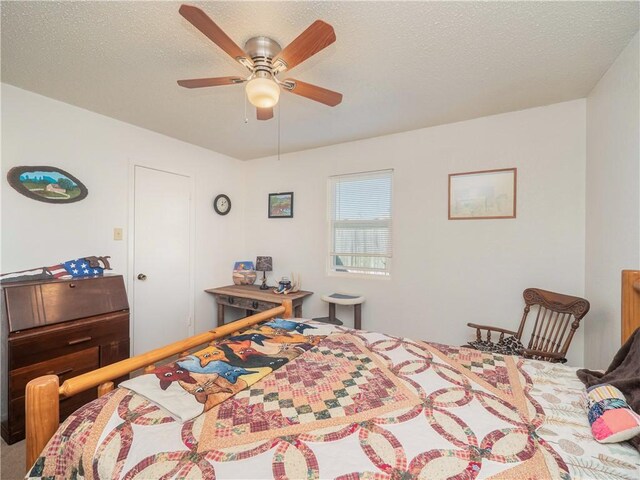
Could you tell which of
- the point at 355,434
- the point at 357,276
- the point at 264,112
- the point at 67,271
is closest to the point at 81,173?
the point at 67,271

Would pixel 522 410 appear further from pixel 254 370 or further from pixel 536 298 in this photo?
pixel 536 298

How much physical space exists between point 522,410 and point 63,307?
9.25 ft

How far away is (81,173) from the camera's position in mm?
2477

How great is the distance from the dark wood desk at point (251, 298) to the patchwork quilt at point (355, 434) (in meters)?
1.77

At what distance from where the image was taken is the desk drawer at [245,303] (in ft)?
10.3

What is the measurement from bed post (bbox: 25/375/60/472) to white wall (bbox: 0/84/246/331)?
1.71 meters

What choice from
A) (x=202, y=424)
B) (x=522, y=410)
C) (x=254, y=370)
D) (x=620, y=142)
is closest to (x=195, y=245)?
(x=254, y=370)

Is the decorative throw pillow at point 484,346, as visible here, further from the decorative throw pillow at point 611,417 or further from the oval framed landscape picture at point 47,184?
the oval framed landscape picture at point 47,184

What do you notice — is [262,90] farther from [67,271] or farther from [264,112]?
[67,271]

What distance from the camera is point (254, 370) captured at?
1.35 m

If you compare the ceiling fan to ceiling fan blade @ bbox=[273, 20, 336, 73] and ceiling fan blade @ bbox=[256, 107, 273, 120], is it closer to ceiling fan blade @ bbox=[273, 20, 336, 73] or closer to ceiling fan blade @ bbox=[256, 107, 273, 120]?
ceiling fan blade @ bbox=[273, 20, 336, 73]

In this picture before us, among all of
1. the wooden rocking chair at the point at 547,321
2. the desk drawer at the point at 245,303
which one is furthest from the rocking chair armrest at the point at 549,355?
the desk drawer at the point at 245,303

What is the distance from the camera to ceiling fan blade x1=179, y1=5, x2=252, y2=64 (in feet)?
3.44

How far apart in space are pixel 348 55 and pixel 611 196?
1.93m
